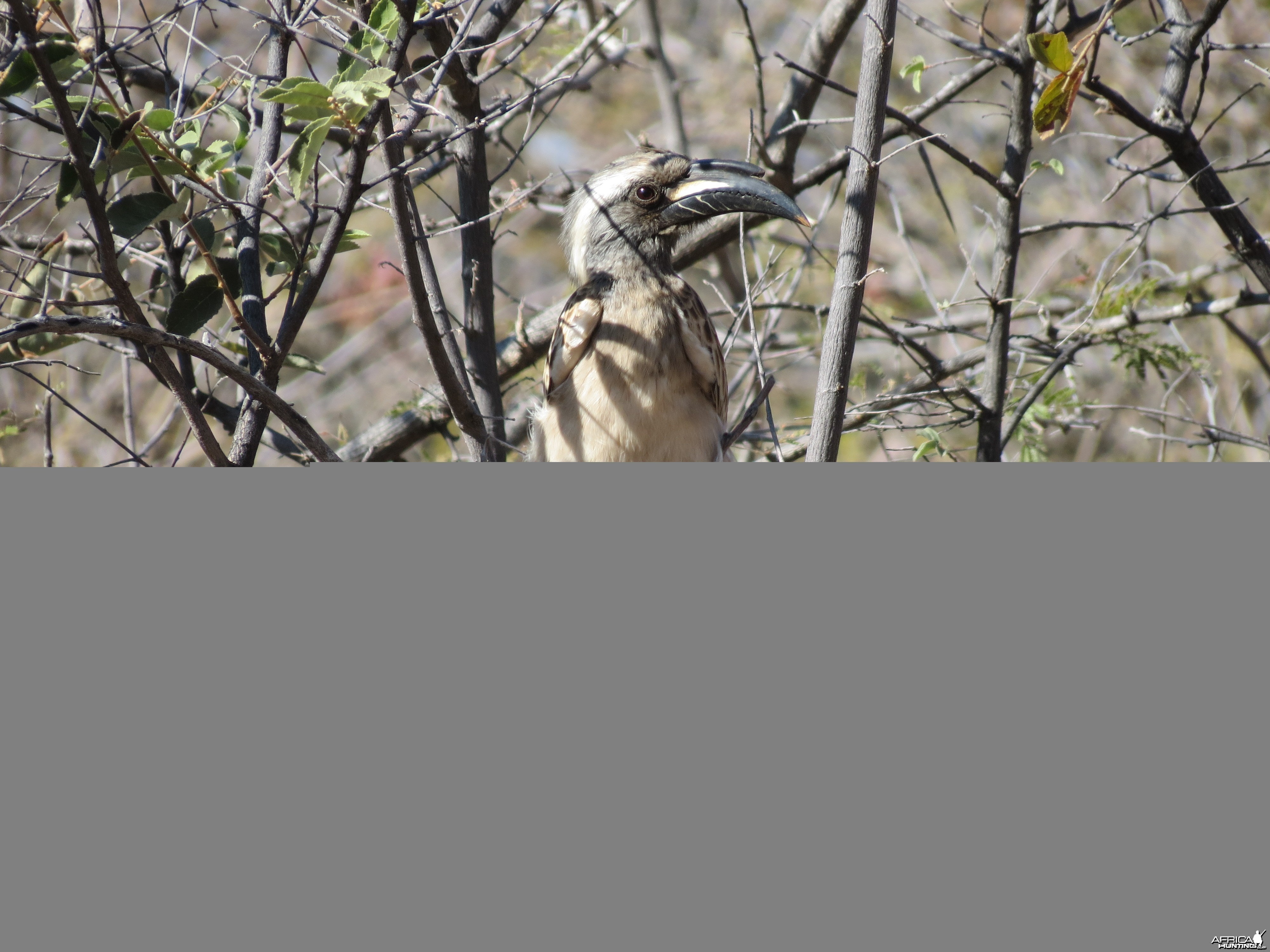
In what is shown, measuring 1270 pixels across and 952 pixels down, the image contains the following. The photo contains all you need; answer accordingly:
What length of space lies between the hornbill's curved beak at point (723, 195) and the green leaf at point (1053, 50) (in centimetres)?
67

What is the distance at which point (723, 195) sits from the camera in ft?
10.7

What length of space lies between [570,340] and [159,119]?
1357 mm

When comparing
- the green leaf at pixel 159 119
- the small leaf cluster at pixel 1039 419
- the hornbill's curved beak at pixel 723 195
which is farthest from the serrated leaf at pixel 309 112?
the small leaf cluster at pixel 1039 419

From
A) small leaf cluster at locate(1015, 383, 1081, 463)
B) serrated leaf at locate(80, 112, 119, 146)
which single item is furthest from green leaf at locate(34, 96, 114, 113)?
small leaf cluster at locate(1015, 383, 1081, 463)

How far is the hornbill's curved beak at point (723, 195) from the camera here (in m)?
3.04

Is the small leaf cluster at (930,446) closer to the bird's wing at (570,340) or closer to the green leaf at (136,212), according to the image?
the bird's wing at (570,340)

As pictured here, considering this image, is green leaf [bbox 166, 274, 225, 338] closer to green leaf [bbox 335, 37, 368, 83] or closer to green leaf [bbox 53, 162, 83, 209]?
green leaf [bbox 53, 162, 83, 209]

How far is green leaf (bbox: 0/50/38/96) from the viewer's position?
1.99 metres

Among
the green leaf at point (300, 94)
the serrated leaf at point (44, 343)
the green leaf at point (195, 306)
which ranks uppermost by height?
the green leaf at point (300, 94)

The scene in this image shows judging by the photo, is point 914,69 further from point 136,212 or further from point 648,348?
point 136,212

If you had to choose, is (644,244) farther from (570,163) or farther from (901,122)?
(570,163)

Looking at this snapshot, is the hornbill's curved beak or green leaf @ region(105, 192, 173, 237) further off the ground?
the hornbill's curved beak

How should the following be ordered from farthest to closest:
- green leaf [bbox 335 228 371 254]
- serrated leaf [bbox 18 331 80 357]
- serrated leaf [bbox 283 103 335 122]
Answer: serrated leaf [bbox 18 331 80 357]
green leaf [bbox 335 228 371 254]
serrated leaf [bbox 283 103 335 122]

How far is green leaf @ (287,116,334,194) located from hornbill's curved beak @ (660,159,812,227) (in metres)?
1.24
